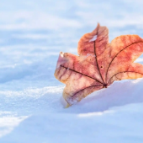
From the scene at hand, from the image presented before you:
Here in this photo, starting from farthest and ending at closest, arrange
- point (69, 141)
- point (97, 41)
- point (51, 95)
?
point (51, 95)
point (97, 41)
point (69, 141)

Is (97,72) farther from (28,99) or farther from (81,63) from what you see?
(28,99)

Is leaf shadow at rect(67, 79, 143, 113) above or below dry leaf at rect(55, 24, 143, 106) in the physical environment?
below

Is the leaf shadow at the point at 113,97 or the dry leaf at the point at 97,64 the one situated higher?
the dry leaf at the point at 97,64

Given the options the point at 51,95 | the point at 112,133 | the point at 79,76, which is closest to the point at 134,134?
the point at 112,133

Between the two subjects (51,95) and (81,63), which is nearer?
(81,63)

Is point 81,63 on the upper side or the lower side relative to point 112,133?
upper

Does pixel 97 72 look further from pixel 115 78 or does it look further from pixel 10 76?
pixel 10 76

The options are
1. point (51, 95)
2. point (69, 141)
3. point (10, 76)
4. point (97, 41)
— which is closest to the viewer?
point (69, 141)

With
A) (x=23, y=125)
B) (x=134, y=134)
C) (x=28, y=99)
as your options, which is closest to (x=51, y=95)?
(x=28, y=99)
